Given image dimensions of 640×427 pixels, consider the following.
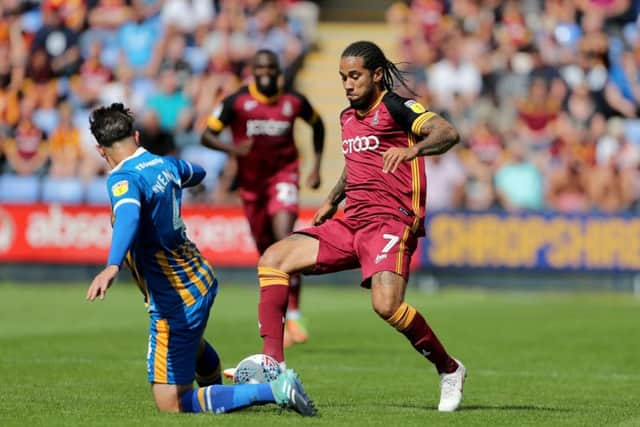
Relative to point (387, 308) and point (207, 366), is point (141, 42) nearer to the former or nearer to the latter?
point (207, 366)

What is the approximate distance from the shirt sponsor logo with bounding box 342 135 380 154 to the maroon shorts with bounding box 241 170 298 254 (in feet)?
16.7

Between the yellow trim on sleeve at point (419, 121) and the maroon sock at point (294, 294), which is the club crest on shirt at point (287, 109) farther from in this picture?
the yellow trim on sleeve at point (419, 121)

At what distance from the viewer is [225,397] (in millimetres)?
8047

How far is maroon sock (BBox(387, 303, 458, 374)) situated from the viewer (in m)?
8.64

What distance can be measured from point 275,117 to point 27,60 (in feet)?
45.7

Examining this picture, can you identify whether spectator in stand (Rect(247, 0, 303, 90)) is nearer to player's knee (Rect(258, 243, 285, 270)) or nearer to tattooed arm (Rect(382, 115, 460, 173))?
player's knee (Rect(258, 243, 285, 270))

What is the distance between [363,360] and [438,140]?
4.25 meters

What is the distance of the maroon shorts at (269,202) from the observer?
14.3 metres

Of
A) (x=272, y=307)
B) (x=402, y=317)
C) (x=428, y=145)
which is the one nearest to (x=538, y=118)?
(x=272, y=307)

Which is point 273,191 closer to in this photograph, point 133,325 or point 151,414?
point 133,325

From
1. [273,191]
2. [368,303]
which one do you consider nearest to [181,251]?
[273,191]

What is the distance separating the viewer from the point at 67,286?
2270cm

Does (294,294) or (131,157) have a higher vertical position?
(131,157)

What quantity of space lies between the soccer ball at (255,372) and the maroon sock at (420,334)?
875mm
